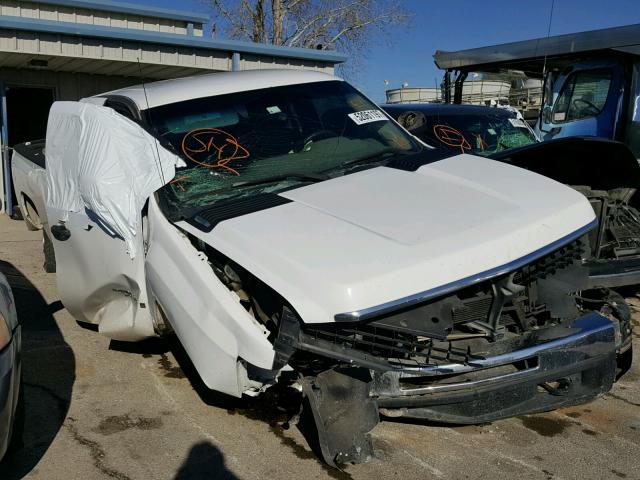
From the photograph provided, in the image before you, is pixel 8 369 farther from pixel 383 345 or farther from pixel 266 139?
pixel 266 139

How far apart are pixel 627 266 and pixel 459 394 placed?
77.1 inches

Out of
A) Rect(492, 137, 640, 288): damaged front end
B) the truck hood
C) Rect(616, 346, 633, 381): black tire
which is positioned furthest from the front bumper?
Rect(492, 137, 640, 288): damaged front end

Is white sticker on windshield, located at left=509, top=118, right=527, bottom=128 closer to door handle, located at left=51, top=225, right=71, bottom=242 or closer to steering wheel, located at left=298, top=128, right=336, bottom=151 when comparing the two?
steering wheel, located at left=298, top=128, right=336, bottom=151

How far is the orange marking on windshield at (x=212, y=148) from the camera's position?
4168 millimetres

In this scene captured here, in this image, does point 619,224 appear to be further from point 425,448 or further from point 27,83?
point 27,83

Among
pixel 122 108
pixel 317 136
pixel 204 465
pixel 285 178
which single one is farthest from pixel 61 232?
pixel 204 465

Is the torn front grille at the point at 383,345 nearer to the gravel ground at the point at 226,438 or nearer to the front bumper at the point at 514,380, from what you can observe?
the front bumper at the point at 514,380

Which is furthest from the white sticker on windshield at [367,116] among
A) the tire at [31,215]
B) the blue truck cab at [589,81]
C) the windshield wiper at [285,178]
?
the tire at [31,215]

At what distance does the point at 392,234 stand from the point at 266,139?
4.93 feet

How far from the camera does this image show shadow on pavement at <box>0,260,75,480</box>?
11.6ft

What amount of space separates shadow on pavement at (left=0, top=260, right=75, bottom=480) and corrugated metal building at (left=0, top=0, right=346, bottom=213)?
413cm

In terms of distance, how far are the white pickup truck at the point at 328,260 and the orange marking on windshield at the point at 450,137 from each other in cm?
260

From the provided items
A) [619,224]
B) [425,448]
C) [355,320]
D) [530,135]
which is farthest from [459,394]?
[530,135]

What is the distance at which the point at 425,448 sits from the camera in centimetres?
359
